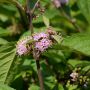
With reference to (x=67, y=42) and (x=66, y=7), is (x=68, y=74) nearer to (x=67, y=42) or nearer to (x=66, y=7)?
(x=67, y=42)

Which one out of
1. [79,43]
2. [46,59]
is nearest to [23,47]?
[79,43]

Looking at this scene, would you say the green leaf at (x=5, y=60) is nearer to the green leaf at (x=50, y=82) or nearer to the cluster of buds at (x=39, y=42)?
the cluster of buds at (x=39, y=42)

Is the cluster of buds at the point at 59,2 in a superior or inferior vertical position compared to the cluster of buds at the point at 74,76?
superior

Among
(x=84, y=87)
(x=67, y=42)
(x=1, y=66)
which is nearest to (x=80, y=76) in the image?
(x=84, y=87)


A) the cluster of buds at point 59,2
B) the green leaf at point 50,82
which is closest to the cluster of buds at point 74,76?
the green leaf at point 50,82

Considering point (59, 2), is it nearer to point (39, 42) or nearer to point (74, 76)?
point (74, 76)

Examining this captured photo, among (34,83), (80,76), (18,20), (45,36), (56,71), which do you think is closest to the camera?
(45,36)
